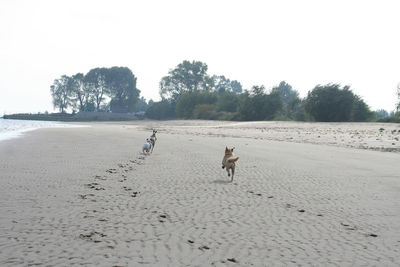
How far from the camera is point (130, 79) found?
12669 cm

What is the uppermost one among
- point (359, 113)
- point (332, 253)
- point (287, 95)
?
point (287, 95)

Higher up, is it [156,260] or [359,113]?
[359,113]

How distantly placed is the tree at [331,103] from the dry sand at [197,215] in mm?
35949

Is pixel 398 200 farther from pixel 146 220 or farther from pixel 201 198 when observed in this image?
pixel 146 220

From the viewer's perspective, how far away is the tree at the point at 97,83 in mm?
124688

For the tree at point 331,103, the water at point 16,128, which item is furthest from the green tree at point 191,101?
the tree at point 331,103

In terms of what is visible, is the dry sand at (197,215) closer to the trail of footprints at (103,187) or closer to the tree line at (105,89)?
the trail of footprints at (103,187)

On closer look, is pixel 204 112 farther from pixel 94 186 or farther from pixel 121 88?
pixel 94 186

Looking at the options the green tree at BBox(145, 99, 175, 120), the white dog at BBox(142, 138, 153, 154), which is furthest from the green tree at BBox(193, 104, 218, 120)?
the white dog at BBox(142, 138, 153, 154)

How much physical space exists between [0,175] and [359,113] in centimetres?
4646

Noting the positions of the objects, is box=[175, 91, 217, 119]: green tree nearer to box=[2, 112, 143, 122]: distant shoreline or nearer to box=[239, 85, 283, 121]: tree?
box=[239, 85, 283, 121]: tree

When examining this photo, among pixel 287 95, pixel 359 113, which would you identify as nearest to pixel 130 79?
pixel 287 95

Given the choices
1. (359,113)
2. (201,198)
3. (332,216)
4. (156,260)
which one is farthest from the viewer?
(359,113)

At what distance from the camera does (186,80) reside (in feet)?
372
